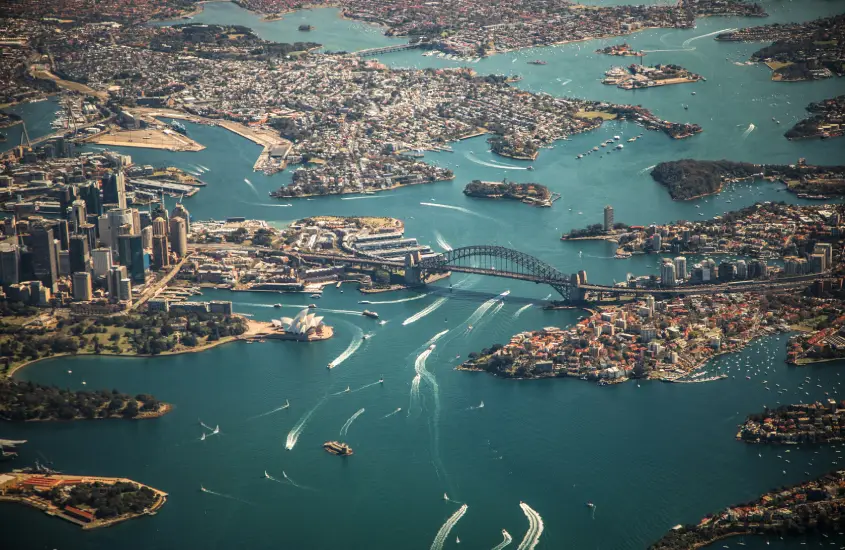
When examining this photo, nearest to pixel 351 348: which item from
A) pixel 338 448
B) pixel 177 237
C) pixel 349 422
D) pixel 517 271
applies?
pixel 349 422

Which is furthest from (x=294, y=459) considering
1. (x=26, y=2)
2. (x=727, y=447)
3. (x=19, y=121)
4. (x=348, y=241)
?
(x=26, y=2)

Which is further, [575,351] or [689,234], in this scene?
[689,234]

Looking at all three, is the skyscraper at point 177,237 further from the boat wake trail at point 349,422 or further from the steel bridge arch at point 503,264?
the boat wake trail at point 349,422

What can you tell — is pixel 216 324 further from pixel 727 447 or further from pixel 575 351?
pixel 727 447

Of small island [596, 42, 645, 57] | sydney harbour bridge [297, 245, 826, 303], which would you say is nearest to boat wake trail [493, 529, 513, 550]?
sydney harbour bridge [297, 245, 826, 303]

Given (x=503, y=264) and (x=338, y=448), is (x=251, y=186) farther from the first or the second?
(x=338, y=448)

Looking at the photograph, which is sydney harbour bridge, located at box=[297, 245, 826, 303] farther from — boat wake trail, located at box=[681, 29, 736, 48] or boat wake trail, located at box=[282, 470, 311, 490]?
boat wake trail, located at box=[681, 29, 736, 48]

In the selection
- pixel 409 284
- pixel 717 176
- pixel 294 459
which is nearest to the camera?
pixel 294 459
